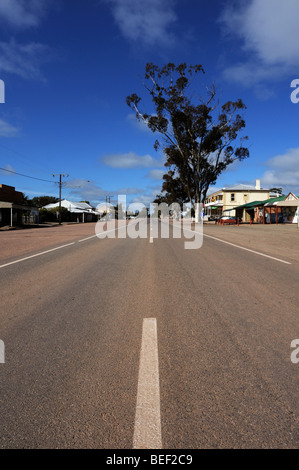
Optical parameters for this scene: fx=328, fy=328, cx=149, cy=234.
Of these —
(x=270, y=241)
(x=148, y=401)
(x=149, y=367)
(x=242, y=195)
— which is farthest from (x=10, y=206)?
(x=242, y=195)

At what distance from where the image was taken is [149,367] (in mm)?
3039

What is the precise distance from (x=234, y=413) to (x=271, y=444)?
1.07 feet

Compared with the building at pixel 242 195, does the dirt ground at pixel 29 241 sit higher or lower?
lower

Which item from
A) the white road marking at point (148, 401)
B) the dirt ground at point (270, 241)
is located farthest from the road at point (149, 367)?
the dirt ground at point (270, 241)

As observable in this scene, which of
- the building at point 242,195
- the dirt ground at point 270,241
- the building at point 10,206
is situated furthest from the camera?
the building at point 242,195

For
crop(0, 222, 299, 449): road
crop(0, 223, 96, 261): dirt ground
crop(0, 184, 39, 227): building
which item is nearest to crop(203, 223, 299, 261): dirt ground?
crop(0, 222, 299, 449): road

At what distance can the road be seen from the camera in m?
2.18

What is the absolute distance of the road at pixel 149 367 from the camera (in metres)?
2.18

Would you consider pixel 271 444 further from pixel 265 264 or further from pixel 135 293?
pixel 265 264

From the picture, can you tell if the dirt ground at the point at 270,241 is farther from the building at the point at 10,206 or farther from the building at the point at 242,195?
the building at the point at 242,195

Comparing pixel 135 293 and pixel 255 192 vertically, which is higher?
pixel 255 192

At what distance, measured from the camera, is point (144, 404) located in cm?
246

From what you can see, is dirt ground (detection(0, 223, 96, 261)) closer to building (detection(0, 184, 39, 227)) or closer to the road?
the road

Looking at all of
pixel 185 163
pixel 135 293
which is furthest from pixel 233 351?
pixel 185 163
